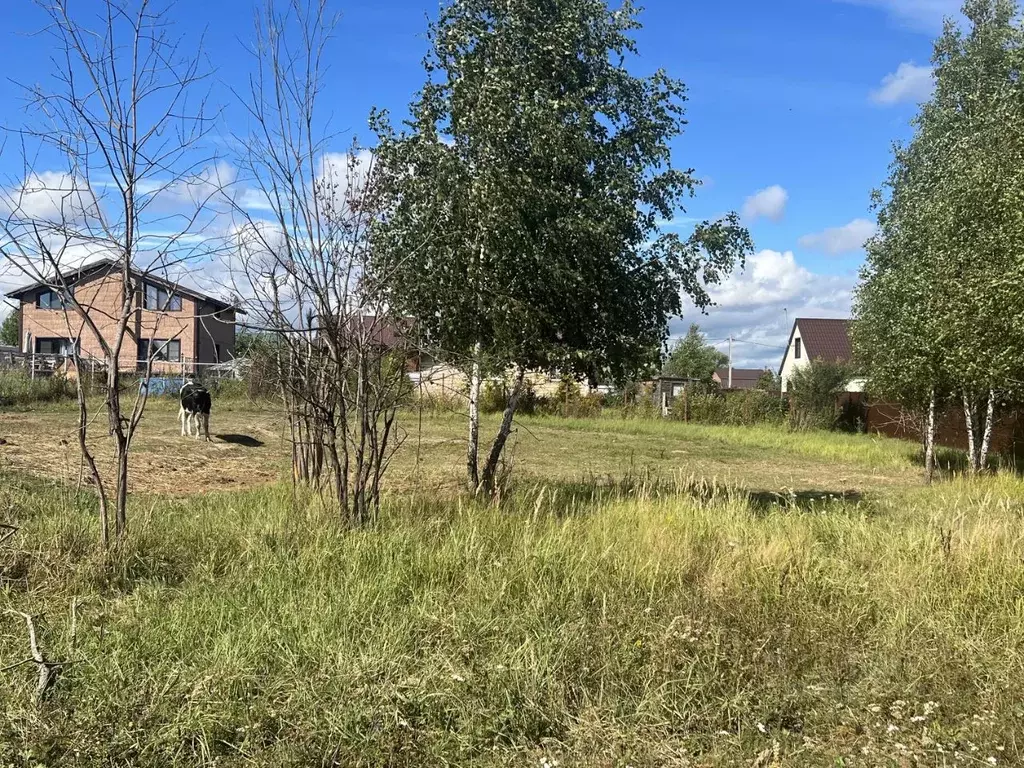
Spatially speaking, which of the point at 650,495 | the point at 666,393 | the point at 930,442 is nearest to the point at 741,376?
the point at 666,393

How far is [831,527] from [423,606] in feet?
11.9

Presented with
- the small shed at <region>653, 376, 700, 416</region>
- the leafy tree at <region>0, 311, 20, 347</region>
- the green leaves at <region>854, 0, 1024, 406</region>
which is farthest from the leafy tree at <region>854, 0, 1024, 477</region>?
the leafy tree at <region>0, 311, 20, 347</region>

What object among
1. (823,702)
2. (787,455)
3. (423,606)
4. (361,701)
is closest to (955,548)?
(823,702)

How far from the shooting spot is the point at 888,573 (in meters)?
4.48

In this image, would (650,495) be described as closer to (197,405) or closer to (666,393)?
(197,405)

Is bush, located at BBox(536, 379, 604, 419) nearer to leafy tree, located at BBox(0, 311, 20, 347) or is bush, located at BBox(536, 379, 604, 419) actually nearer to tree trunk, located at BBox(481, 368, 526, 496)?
tree trunk, located at BBox(481, 368, 526, 496)

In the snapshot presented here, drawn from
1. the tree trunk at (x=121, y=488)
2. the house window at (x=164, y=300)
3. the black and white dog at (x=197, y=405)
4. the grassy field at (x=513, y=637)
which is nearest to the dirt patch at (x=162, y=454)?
the black and white dog at (x=197, y=405)

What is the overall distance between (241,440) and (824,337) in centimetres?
4068

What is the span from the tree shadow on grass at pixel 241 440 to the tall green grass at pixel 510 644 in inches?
353

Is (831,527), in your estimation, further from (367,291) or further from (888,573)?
(367,291)

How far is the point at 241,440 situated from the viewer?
14.7 m

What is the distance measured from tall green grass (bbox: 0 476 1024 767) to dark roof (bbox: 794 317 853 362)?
140 feet

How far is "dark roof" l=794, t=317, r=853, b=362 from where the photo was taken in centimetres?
4528

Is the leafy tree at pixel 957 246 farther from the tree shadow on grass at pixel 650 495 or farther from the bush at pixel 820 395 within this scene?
the bush at pixel 820 395
